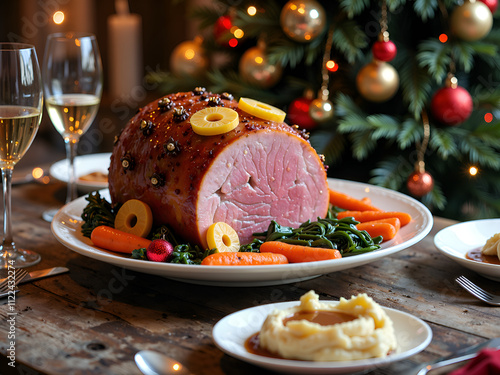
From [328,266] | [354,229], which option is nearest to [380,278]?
[354,229]

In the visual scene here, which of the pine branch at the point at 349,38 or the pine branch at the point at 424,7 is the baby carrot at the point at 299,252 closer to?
the pine branch at the point at 349,38

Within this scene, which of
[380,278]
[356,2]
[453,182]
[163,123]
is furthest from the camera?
[453,182]

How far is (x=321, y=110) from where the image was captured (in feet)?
9.19

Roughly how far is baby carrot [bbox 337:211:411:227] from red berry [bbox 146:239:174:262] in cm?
68

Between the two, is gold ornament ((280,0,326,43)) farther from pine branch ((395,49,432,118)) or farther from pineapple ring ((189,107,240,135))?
pineapple ring ((189,107,240,135))

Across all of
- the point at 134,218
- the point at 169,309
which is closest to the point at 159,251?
the point at 169,309

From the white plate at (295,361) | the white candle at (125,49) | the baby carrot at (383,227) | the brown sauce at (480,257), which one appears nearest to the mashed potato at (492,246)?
the brown sauce at (480,257)

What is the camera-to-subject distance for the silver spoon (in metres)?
1.15

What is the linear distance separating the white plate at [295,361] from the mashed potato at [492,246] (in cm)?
55

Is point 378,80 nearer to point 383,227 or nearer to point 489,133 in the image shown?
point 489,133

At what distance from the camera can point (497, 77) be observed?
3029 mm

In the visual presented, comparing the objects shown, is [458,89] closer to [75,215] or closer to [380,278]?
[380,278]

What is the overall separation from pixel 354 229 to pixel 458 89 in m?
1.29

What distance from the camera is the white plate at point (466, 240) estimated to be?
5.23 feet
